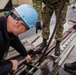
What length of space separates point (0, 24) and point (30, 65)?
1.22 metres

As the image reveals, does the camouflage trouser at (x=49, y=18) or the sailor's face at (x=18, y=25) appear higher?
the sailor's face at (x=18, y=25)

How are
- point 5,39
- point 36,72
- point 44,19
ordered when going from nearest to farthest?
point 5,39 → point 36,72 → point 44,19

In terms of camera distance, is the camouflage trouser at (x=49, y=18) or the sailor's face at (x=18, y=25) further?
the camouflage trouser at (x=49, y=18)

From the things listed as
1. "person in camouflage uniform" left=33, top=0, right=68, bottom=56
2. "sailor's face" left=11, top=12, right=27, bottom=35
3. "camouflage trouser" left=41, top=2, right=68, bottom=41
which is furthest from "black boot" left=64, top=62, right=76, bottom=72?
"sailor's face" left=11, top=12, right=27, bottom=35

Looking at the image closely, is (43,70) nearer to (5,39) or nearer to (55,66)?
(55,66)

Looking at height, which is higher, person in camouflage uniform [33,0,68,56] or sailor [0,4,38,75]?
sailor [0,4,38,75]

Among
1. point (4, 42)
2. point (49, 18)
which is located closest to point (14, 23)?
point (4, 42)

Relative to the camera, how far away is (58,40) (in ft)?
12.2

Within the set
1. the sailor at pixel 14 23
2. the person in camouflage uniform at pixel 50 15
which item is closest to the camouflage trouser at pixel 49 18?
the person in camouflage uniform at pixel 50 15

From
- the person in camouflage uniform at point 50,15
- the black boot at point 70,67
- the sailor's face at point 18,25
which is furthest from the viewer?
the person in camouflage uniform at point 50,15

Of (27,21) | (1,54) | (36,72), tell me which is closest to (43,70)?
(36,72)

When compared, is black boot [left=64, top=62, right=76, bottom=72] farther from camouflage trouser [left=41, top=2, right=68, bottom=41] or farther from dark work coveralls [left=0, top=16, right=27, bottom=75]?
dark work coveralls [left=0, top=16, right=27, bottom=75]

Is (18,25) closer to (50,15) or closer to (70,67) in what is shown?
(70,67)

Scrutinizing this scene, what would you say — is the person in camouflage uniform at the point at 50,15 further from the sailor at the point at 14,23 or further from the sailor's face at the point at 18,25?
the sailor's face at the point at 18,25
